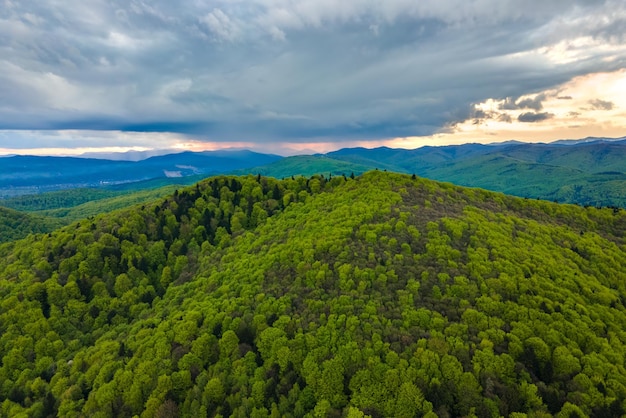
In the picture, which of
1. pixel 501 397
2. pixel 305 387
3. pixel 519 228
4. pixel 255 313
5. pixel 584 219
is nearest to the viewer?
pixel 501 397

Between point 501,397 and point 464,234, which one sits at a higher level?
point 464,234

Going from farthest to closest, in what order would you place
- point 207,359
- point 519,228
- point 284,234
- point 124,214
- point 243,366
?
point 124,214, point 284,234, point 519,228, point 207,359, point 243,366

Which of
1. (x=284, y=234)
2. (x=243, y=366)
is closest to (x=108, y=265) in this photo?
(x=284, y=234)

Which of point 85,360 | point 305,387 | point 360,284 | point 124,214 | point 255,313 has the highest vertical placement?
point 124,214

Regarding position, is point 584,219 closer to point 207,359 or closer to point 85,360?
point 207,359

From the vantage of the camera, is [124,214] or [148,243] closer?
[148,243]

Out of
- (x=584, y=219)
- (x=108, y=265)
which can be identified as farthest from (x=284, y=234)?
(x=584, y=219)
